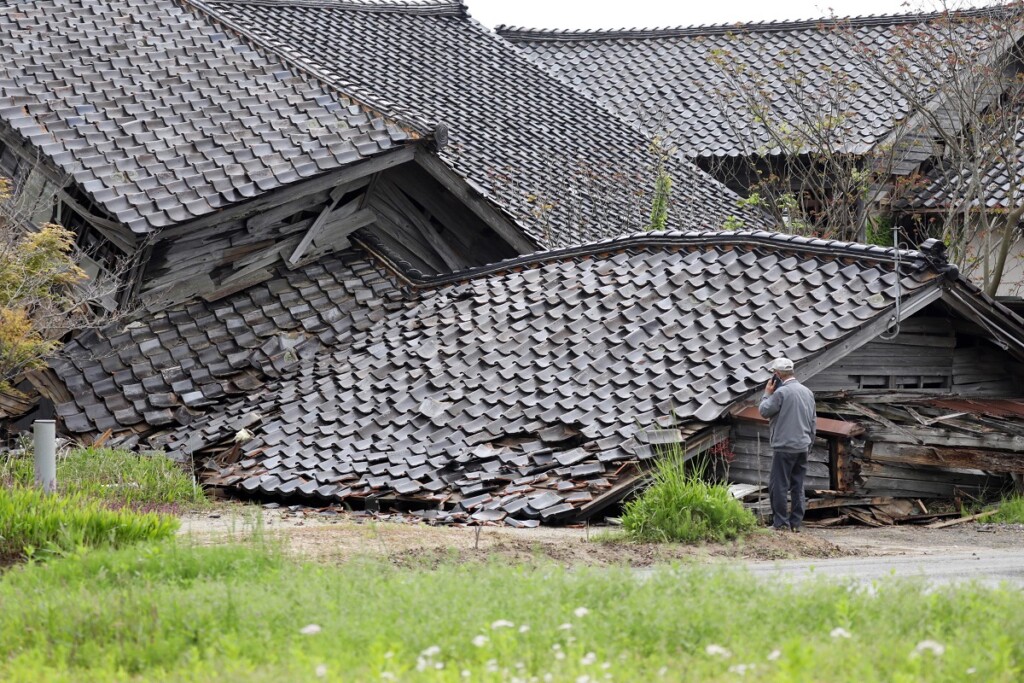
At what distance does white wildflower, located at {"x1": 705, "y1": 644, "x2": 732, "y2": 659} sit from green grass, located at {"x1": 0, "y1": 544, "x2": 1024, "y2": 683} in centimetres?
2

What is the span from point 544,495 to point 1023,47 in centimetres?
1712

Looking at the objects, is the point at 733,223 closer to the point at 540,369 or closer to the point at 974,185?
the point at 974,185

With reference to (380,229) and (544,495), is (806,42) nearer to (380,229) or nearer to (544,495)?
(380,229)

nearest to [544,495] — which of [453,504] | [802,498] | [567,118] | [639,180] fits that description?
[453,504]

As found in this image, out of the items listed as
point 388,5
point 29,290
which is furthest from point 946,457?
point 388,5

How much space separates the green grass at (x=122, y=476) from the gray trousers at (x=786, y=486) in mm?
5572

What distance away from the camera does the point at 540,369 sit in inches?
516

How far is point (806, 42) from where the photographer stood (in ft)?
89.9

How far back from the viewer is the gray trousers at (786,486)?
10.8m

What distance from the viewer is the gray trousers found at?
10.8 meters

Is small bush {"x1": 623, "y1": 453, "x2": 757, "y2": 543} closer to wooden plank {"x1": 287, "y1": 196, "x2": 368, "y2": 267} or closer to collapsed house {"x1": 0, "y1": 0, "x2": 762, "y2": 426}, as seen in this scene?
collapsed house {"x1": 0, "y1": 0, "x2": 762, "y2": 426}

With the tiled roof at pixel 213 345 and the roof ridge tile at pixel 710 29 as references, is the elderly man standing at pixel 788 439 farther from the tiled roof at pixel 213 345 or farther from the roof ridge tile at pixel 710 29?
the roof ridge tile at pixel 710 29

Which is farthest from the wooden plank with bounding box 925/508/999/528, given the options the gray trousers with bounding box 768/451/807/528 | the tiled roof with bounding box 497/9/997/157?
the tiled roof with bounding box 497/9/997/157

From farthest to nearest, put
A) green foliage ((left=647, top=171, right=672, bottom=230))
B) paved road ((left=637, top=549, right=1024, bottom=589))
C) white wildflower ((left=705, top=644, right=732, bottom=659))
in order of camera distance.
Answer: green foliage ((left=647, top=171, right=672, bottom=230)) < paved road ((left=637, top=549, right=1024, bottom=589)) < white wildflower ((left=705, top=644, right=732, bottom=659))
